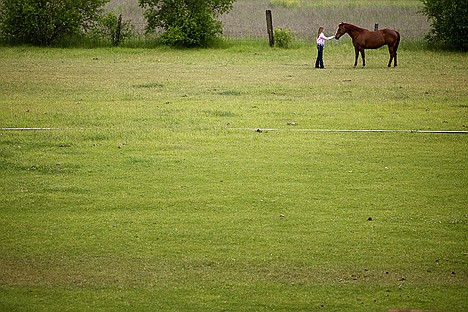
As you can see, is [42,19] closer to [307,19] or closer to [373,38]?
[373,38]

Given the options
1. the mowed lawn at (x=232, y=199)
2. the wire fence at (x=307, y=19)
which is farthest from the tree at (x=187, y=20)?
the mowed lawn at (x=232, y=199)

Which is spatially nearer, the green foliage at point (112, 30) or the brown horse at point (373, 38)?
the brown horse at point (373, 38)

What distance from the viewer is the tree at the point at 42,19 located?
2672 cm

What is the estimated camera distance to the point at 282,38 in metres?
26.8

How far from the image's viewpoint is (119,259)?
604 cm

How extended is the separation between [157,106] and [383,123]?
159 inches

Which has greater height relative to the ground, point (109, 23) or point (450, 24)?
point (109, 23)

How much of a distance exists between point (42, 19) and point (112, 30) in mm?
2363

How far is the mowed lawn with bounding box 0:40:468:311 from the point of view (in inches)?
216

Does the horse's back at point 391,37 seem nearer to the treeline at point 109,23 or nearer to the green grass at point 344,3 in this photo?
the treeline at point 109,23

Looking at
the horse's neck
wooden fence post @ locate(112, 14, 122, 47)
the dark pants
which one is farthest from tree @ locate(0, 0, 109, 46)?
the dark pants

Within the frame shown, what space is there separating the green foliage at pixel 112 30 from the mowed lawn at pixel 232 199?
Answer: 35.5 feet

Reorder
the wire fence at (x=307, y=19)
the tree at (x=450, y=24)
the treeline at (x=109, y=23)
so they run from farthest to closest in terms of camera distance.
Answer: the wire fence at (x=307, y=19), the treeline at (x=109, y=23), the tree at (x=450, y=24)

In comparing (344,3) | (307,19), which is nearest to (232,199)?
(307,19)
